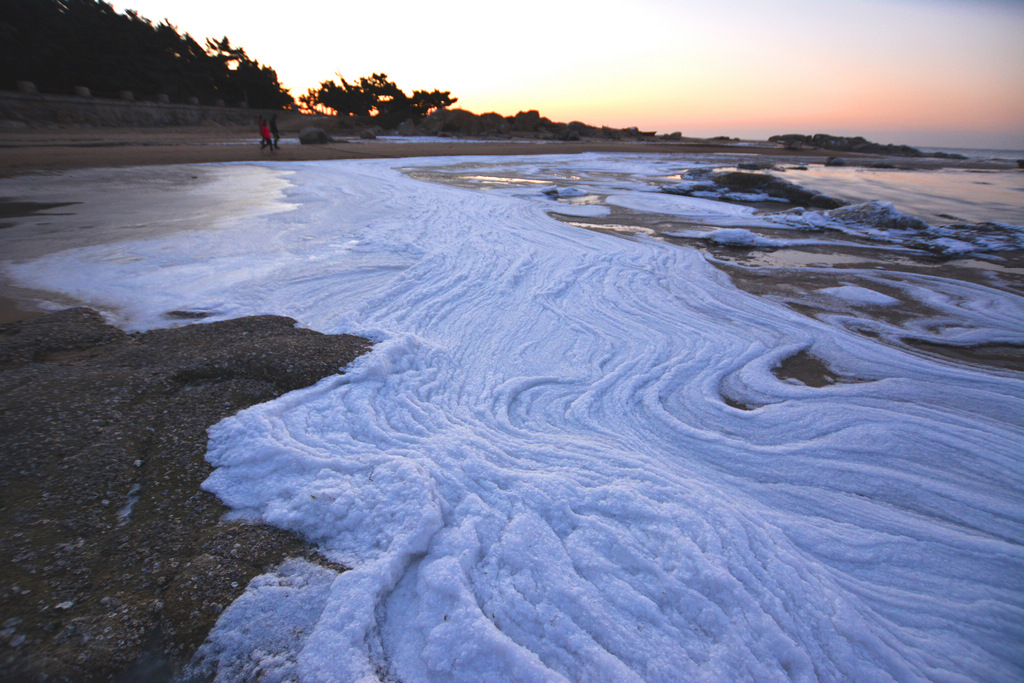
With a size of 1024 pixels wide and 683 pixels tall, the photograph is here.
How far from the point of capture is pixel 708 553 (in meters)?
1.56

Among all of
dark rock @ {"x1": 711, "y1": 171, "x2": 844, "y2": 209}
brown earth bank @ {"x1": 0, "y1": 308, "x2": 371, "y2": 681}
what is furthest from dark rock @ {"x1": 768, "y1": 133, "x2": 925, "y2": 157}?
brown earth bank @ {"x1": 0, "y1": 308, "x2": 371, "y2": 681}

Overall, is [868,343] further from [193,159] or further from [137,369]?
[193,159]

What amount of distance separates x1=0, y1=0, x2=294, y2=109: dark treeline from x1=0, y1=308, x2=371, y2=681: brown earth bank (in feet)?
105

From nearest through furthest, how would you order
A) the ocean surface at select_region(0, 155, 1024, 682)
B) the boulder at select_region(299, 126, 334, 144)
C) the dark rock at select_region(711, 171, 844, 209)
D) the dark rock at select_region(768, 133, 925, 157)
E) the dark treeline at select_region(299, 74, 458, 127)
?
the ocean surface at select_region(0, 155, 1024, 682), the dark rock at select_region(711, 171, 844, 209), the boulder at select_region(299, 126, 334, 144), the dark rock at select_region(768, 133, 925, 157), the dark treeline at select_region(299, 74, 458, 127)

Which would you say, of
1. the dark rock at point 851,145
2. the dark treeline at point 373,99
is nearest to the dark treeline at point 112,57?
the dark treeline at point 373,99

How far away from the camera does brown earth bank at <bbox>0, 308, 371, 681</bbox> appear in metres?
1.19

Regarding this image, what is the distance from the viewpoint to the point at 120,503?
5.21 ft

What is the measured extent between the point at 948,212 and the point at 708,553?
10.8 m

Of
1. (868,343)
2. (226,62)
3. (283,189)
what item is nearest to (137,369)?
(868,343)

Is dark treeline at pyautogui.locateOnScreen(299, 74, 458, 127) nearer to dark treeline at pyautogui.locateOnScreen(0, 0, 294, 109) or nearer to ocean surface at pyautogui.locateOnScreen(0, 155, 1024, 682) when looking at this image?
dark treeline at pyautogui.locateOnScreen(0, 0, 294, 109)

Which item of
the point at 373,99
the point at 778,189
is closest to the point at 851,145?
the point at 778,189

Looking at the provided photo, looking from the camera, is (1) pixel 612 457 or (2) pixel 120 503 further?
(1) pixel 612 457

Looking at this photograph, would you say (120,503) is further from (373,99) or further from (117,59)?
(373,99)

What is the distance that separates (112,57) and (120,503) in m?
37.7
